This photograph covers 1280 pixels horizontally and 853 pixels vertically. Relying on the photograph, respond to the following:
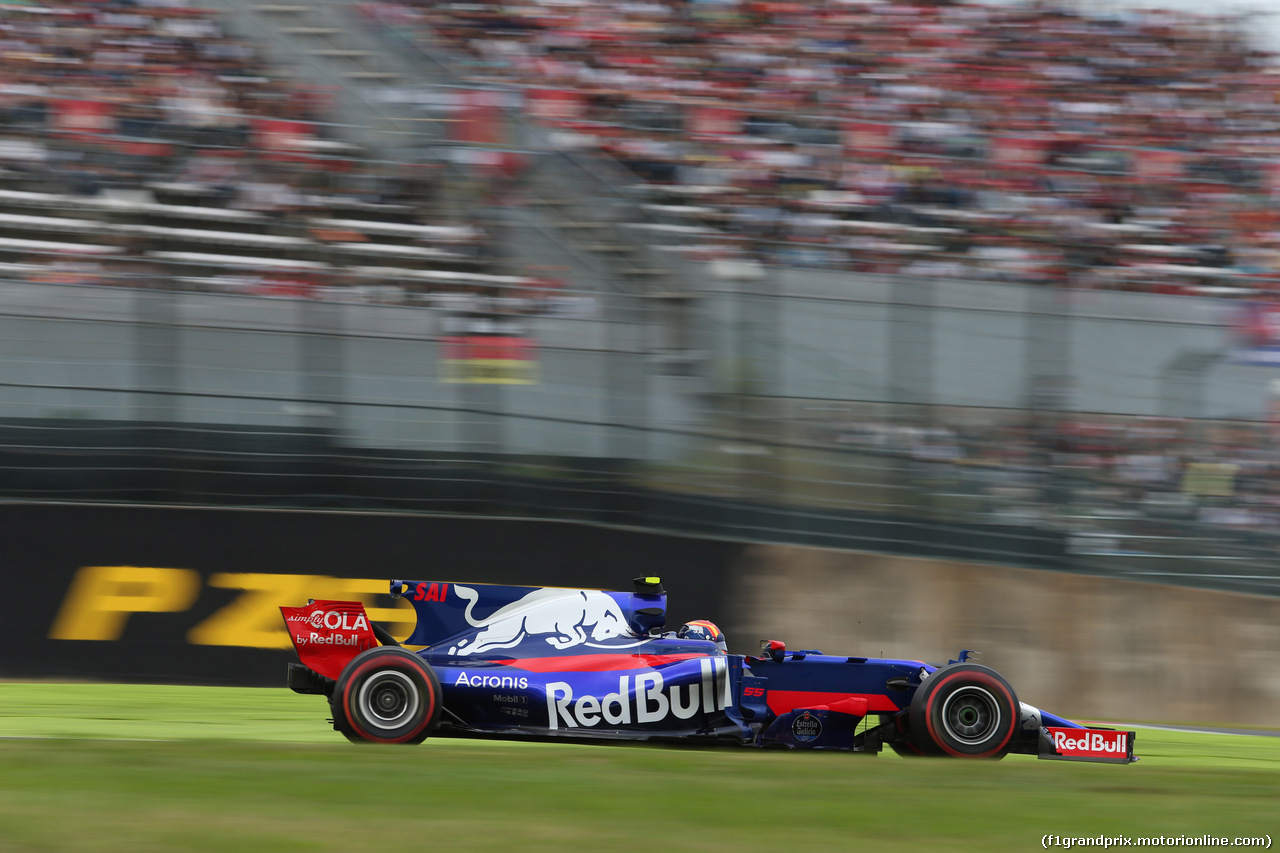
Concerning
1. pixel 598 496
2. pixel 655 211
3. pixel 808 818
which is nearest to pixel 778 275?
pixel 655 211

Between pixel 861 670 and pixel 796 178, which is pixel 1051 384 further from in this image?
pixel 861 670

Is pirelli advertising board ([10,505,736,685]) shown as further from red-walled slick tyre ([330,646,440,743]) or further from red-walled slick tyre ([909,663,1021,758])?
red-walled slick tyre ([909,663,1021,758])

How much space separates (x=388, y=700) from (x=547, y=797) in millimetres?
1291

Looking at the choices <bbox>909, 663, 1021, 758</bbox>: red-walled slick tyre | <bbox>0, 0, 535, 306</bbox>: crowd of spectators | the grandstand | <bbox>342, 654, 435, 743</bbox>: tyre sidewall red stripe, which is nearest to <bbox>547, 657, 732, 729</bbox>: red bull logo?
<bbox>342, 654, 435, 743</bbox>: tyre sidewall red stripe

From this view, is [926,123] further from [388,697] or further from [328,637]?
[388,697]

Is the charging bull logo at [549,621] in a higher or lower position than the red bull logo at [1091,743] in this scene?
higher

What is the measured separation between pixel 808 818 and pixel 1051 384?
597 centimetres

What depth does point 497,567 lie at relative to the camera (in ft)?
32.1

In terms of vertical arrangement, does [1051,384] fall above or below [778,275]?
below

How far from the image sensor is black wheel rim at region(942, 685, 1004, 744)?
6422mm

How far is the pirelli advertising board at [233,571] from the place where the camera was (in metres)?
9.12

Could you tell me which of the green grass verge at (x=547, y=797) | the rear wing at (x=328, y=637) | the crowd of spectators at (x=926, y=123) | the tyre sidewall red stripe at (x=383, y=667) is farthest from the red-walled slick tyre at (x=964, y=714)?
the crowd of spectators at (x=926, y=123)

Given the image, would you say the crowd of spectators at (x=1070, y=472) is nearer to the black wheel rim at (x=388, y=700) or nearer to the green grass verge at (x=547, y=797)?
the green grass verge at (x=547, y=797)

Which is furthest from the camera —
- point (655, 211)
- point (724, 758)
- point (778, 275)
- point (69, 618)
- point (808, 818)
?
point (655, 211)
